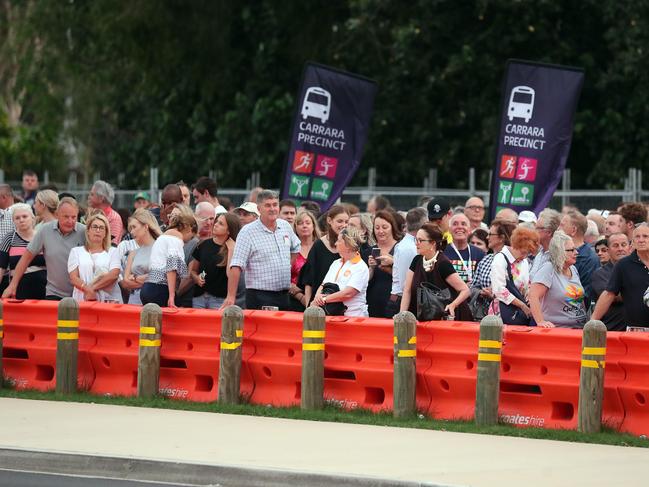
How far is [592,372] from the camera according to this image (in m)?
12.1

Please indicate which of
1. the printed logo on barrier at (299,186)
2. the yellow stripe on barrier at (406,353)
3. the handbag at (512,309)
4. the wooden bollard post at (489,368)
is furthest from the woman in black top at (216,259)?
the printed logo on barrier at (299,186)

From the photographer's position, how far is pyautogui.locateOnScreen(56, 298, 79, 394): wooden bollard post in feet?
48.5

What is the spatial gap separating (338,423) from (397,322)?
100 cm

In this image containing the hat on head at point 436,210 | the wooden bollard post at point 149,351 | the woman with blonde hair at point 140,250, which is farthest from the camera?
the woman with blonde hair at point 140,250

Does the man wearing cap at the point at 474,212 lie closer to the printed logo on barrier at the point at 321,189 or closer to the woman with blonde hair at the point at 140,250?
the printed logo on barrier at the point at 321,189

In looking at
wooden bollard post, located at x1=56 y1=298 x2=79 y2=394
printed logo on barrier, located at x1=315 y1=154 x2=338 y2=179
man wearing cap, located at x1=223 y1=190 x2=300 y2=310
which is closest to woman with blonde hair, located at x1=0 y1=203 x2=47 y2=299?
wooden bollard post, located at x1=56 y1=298 x2=79 y2=394

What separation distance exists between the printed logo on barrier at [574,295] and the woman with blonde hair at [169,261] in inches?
150

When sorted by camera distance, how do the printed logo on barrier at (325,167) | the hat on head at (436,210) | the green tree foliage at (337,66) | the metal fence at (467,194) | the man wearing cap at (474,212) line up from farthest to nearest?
1. the green tree foliage at (337,66)
2. the metal fence at (467,194)
3. the printed logo on barrier at (325,167)
4. the man wearing cap at (474,212)
5. the hat on head at (436,210)

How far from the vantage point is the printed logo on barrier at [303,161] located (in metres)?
19.4

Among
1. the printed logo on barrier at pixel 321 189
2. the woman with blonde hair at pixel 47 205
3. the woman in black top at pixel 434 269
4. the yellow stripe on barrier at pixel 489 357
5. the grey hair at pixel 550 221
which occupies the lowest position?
the yellow stripe on barrier at pixel 489 357

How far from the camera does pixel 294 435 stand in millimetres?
12320

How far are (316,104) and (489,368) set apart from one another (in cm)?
755

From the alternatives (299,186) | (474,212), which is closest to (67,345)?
(474,212)

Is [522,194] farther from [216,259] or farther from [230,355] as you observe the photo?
[230,355]
